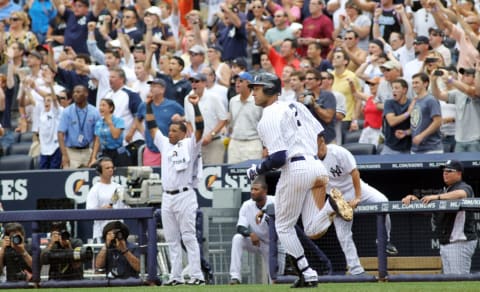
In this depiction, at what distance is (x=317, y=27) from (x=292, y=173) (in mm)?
8331

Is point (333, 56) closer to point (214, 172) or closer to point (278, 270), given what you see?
point (214, 172)

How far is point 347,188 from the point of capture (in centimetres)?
1350

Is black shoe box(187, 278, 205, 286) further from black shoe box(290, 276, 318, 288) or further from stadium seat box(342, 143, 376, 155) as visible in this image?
stadium seat box(342, 143, 376, 155)

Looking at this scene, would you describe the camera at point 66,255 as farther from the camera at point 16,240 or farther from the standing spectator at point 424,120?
the standing spectator at point 424,120

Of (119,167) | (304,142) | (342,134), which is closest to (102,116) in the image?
(119,167)

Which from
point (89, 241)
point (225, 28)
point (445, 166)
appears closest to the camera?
point (445, 166)

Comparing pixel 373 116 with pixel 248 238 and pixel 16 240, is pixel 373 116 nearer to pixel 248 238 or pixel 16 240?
pixel 248 238

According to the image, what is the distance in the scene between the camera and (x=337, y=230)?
42.8 ft

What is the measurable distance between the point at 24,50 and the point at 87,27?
113cm

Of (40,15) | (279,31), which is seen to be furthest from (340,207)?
(40,15)

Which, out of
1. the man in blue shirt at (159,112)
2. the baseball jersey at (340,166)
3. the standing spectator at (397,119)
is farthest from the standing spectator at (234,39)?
the baseball jersey at (340,166)

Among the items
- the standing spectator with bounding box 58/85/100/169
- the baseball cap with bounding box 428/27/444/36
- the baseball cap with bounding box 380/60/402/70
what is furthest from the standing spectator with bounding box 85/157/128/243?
the baseball cap with bounding box 428/27/444/36

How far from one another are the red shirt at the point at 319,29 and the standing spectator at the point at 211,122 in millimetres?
2795

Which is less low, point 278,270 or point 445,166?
point 445,166
